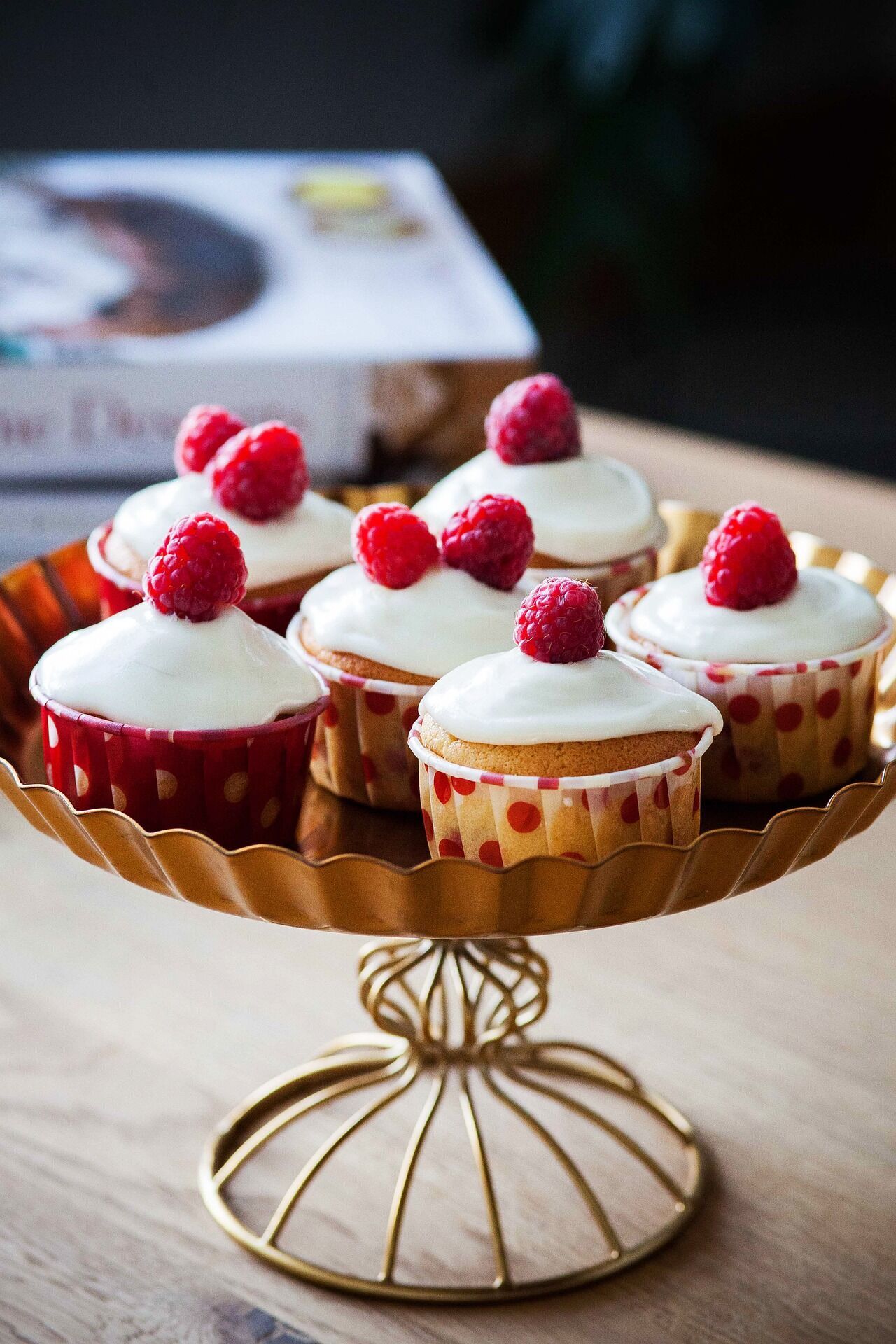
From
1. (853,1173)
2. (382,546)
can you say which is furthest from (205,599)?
(853,1173)

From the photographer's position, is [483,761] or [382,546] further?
[382,546]

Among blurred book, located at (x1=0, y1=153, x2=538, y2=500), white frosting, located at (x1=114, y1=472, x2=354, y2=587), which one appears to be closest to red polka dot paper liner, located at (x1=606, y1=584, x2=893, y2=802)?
white frosting, located at (x1=114, y1=472, x2=354, y2=587)

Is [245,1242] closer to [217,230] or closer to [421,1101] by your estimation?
[421,1101]

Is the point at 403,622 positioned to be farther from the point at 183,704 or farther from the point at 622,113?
the point at 622,113

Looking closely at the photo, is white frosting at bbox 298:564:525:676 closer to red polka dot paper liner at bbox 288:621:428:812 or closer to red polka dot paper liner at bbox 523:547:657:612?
red polka dot paper liner at bbox 288:621:428:812

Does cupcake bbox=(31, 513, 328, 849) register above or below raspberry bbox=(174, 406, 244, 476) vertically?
below

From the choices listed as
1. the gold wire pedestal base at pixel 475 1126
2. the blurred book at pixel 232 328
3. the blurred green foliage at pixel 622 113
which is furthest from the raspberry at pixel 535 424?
the blurred green foliage at pixel 622 113
